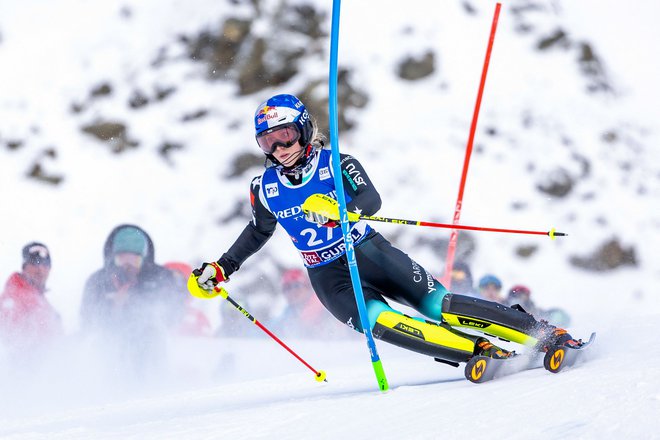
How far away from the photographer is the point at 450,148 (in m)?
13.8

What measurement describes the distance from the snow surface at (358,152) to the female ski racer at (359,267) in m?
1.20

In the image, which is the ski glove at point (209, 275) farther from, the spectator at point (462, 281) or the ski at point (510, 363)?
the spectator at point (462, 281)

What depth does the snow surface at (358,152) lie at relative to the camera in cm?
741

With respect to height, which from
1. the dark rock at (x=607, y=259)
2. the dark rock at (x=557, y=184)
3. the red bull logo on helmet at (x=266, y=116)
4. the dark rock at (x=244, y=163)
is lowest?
the red bull logo on helmet at (x=266, y=116)

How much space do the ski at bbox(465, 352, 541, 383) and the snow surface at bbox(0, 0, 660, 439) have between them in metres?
1.36

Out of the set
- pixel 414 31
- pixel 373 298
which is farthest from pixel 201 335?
pixel 414 31

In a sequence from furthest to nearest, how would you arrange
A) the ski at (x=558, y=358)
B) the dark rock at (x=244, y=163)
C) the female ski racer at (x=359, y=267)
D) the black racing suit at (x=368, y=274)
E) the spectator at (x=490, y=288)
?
1. the dark rock at (x=244, y=163)
2. the spectator at (x=490, y=288)
3. the black racing suit at (x=368, y=274)
4. the female ski racer at (x=359, y=267)
5. the ski at (x=558, y=358)

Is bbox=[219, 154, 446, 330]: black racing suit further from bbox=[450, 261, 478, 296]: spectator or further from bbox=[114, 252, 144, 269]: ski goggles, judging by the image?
bbox=[450, 261, 478, 296]: spectator

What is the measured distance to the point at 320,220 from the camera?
146 inches

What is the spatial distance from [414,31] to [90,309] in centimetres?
1033

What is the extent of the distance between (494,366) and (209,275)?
5.28ft

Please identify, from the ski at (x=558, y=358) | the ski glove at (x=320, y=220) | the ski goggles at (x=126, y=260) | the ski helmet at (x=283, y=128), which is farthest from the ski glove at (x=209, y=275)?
the ski goggles at (x=126, y=260)

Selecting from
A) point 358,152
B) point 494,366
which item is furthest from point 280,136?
point 358,152

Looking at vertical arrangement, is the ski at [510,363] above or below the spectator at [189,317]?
below
